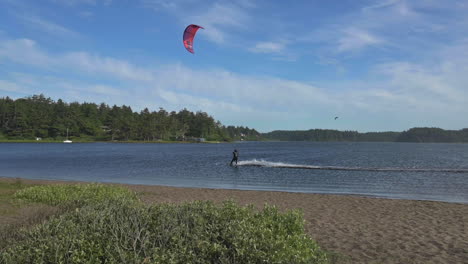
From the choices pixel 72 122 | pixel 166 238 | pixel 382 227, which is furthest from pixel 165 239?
pixel 72 122

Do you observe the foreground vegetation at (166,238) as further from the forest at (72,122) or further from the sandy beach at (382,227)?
the forest at (72,122)

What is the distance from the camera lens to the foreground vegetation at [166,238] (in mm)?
4555

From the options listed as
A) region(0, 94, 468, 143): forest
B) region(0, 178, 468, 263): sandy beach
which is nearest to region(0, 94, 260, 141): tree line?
region(0, 94, 468, 143): forest

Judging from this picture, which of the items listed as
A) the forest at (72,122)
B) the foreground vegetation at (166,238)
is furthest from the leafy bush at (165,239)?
the forest at (72,122)

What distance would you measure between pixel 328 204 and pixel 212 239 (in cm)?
A: 1238

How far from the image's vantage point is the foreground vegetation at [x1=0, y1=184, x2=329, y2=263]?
4.55 meters

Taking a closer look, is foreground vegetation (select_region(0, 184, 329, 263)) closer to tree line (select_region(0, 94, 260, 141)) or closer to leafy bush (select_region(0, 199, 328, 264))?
leafy bush (select_region(0, 199, 328, 264))

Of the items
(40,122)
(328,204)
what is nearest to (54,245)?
(328,204)

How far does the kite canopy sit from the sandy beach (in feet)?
23.8

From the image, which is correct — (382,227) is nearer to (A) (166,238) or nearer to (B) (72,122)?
(A) (166,238)

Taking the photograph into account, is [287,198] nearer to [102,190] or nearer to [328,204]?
[328,204]

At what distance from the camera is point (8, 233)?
20.4 feet

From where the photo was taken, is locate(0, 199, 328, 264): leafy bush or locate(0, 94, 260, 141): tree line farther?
locate(0, 94, 260, 141): tree line

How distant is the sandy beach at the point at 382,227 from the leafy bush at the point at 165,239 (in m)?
2.02
